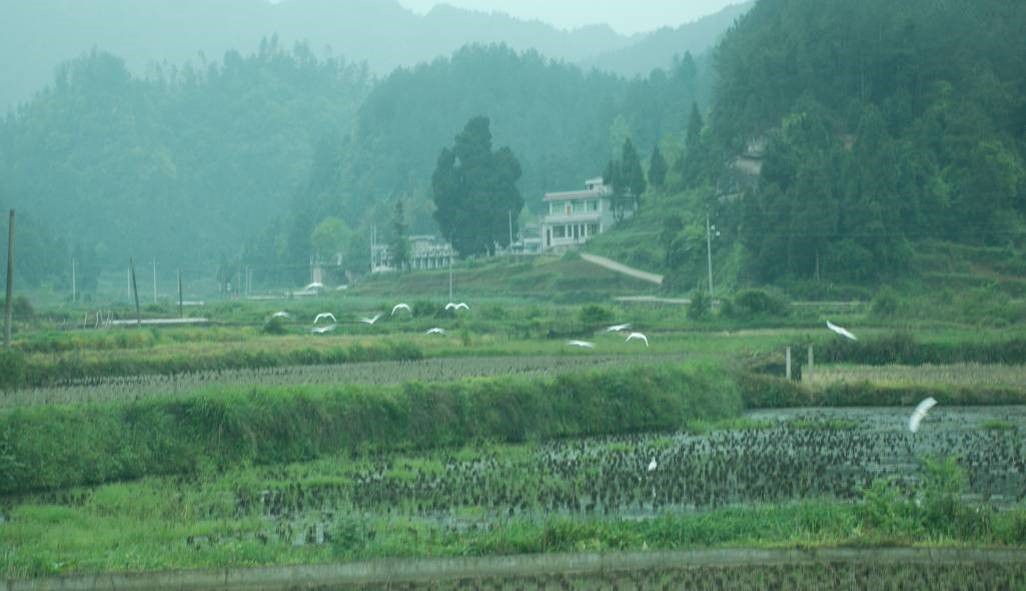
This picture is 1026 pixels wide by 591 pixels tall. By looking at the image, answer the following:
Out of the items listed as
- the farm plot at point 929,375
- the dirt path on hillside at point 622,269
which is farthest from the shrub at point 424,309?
the farm plot at point 929,375

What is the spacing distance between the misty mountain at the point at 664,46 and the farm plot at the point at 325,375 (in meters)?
138

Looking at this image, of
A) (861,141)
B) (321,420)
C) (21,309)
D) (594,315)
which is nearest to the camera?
(321,420)

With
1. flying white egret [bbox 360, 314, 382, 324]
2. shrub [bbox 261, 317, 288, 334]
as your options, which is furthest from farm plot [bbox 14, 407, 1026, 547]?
flying white egret [bbox 360, 314, 382, 324]

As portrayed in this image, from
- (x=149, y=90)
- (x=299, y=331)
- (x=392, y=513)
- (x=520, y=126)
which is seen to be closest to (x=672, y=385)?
(x=392, y=513)

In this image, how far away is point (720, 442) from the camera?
57.7ft

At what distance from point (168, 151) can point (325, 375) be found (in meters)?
95.6

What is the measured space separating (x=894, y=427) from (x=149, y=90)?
392 feet

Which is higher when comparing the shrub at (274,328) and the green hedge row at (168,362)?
the shrub at (274,328)

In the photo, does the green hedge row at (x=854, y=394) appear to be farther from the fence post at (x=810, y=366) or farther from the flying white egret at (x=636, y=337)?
the flying white egret at (x=636, y=337)

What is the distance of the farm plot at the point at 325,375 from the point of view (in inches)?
755

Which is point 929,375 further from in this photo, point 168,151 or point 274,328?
point 168,151

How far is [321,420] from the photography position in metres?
16.5

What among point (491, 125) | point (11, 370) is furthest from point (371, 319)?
point (491, 125)

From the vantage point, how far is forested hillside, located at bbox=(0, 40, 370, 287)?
101438 mm
